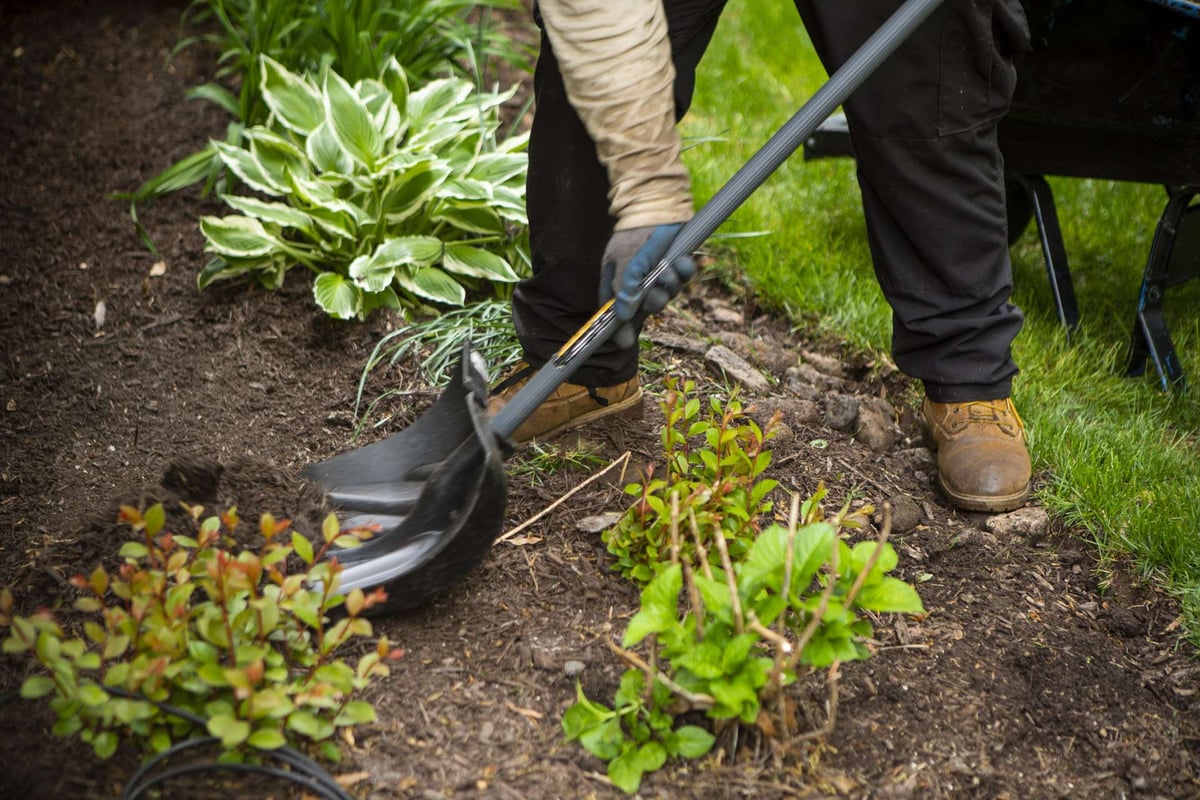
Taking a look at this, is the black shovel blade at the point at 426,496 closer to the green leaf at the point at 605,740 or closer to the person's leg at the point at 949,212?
the green leaf at the point at 605,740

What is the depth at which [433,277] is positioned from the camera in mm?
2873

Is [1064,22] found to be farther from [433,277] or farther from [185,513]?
[185,513]

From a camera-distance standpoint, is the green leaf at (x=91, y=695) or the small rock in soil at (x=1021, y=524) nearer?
the green leaf at (x=91, y=695)

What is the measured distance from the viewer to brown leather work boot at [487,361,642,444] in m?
2.46

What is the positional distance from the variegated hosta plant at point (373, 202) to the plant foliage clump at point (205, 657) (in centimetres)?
129

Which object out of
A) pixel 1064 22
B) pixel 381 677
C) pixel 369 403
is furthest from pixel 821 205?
pixel 381 677

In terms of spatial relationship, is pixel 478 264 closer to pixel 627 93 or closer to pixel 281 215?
pixel 281 215

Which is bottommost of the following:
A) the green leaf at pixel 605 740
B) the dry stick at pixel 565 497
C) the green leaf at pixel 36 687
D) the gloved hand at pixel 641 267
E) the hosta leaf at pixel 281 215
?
the dry stick at pixel 565 497

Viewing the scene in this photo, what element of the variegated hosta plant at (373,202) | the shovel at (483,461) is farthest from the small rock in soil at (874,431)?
the variegated hosta plant at (373,202)

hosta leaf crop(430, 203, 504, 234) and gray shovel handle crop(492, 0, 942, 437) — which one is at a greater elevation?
gray shovel handle crop(492, 0, 942, 437)

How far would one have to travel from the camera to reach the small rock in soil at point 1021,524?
2.34m

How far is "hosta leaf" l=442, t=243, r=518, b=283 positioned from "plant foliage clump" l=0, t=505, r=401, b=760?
4.50 feet

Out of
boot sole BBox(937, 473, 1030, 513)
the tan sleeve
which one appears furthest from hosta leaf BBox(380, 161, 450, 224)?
boot sole BBox(937, 473, 1030, 513)

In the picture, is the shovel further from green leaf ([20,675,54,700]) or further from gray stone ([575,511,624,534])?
Result: green leaf ([20,675,54,700])
